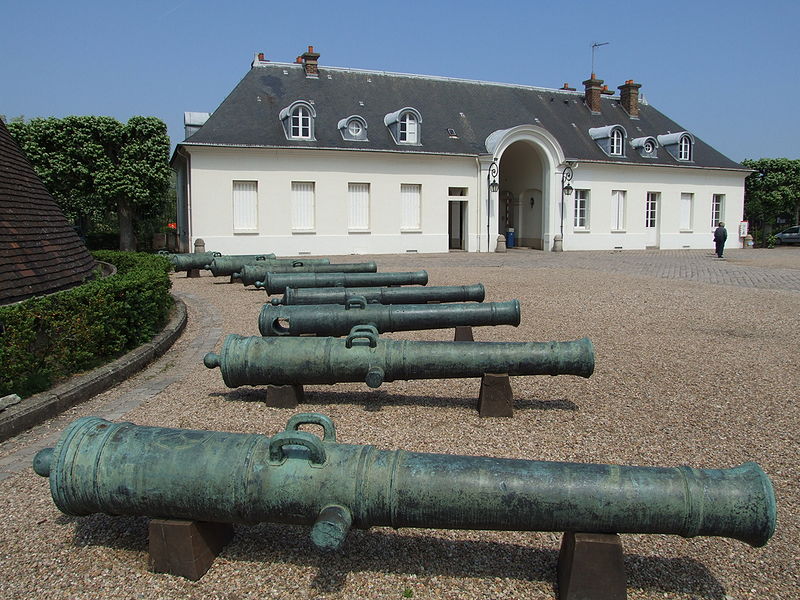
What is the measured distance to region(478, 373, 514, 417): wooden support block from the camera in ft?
15.2

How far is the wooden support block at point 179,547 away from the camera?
264 centimetres

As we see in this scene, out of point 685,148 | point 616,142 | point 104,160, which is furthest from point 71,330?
point 685,148

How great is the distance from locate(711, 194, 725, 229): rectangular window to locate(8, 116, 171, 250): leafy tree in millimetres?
25586

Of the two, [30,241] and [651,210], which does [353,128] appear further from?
[30,241]

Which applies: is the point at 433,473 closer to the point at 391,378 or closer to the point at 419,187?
the point at 391,378

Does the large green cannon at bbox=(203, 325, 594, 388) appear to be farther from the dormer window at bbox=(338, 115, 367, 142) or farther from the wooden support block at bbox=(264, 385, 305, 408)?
the dormer window at bbox=(338, 115, 367, 142)

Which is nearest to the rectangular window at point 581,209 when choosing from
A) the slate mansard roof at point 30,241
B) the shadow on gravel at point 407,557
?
the slate mansard roof at point 30,241

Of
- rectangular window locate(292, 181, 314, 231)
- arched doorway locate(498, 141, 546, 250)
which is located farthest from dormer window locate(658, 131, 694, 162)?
rectangular window locate(292, 181, 314, 231)

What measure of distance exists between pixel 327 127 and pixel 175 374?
19.6 m

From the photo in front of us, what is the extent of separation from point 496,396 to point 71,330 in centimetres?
389

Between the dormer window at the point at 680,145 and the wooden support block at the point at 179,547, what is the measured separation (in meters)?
31.8

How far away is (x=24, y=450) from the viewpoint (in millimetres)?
4168

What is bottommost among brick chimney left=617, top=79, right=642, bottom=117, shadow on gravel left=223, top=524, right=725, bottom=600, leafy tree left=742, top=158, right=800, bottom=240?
shadow on gravel left=223, top=524, right=725, bottom=600

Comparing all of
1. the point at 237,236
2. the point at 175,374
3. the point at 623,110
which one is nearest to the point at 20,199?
the point at 175,374
